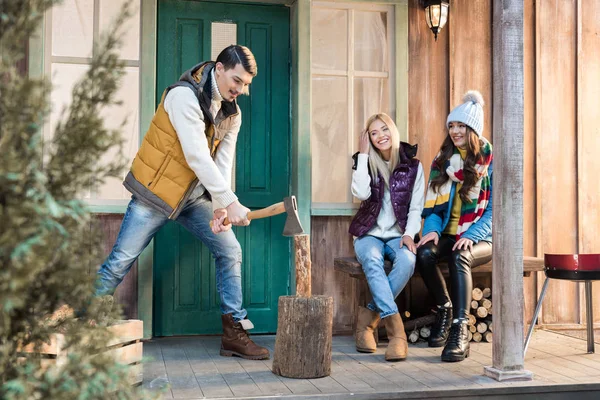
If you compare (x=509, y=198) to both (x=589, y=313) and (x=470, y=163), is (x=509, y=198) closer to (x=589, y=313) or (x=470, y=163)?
(x=470, y=163)

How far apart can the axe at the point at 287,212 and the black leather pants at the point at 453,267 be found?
1074 millimetres

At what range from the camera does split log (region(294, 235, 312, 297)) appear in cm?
388

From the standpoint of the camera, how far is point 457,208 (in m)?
4.62

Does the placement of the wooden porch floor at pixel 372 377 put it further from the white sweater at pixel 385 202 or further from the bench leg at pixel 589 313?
the white sweater at pixel 385 202

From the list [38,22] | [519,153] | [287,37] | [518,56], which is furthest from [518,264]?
[38,22]

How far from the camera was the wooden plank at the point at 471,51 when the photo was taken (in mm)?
5136

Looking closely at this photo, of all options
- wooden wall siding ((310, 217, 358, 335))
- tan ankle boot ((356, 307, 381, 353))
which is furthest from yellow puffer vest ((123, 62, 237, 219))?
tan ankle boot ((356, 307, 381, 353))

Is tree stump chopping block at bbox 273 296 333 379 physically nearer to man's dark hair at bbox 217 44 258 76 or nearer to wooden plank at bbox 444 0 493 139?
man's dark hair at bbox 217 44 258 76

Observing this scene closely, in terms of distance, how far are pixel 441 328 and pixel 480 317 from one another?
0.42 m

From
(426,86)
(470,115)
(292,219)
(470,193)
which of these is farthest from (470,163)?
(292,219)

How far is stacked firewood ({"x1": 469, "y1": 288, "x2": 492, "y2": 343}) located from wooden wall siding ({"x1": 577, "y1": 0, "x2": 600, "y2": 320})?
1.00 m

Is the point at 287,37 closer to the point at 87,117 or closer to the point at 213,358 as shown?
the point at 213,358

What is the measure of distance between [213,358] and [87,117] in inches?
107

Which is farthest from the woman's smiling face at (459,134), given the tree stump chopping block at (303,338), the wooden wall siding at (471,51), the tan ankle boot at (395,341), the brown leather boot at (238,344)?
the brown leather boot at (238,344)
